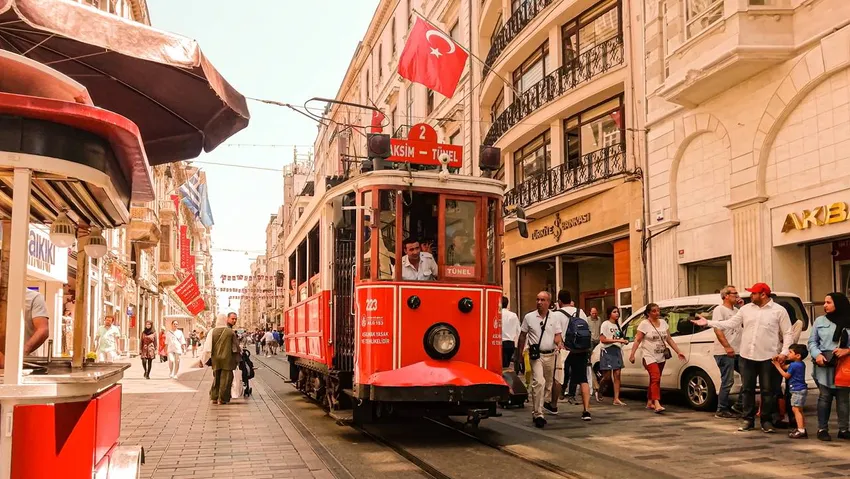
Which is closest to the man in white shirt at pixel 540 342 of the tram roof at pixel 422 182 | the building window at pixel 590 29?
the tram roof at pixel 422 182

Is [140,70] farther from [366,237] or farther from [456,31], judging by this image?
[456,31]

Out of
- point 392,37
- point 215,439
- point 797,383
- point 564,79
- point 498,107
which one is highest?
point 392,37

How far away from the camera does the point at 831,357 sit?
8.79 meters

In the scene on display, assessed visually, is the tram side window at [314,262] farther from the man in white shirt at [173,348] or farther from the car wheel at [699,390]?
the man in white shirt at [173,348]

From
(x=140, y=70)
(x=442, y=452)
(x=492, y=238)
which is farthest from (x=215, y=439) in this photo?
(x=140, y=70)

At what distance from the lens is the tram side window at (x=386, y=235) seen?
370 inches

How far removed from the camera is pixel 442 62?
20.5 m

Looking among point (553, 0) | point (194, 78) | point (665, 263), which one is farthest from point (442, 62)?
point (194, 78)

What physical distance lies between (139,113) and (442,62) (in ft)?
45.7

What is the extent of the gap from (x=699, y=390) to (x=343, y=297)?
6.01 metres

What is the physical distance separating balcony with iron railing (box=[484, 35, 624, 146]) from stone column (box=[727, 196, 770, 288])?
638 cm

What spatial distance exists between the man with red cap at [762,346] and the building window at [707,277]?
753 cm

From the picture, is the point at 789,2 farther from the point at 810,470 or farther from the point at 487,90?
the point at 487,90

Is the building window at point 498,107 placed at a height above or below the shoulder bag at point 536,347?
above
